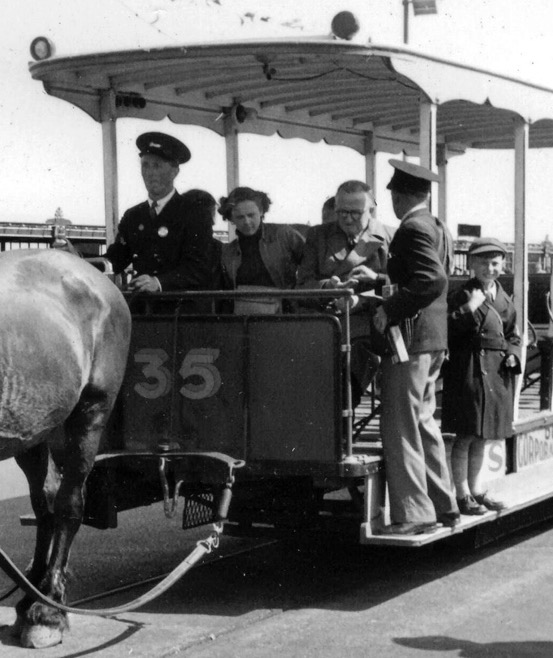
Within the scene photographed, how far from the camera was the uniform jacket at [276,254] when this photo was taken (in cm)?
697

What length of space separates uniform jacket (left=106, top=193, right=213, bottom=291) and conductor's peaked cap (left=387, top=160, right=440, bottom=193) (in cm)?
107

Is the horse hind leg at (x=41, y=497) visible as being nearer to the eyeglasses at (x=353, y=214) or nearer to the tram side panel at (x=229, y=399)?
the tram side panel at (x=229, y=399)

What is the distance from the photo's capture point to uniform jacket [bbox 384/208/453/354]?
6.16 meters

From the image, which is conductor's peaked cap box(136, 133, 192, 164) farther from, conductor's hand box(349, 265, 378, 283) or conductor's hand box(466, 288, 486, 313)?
conductor's hand box(466, 288, 486, 313)

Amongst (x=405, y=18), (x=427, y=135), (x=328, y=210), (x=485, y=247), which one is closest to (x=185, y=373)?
(x=427, y=135)

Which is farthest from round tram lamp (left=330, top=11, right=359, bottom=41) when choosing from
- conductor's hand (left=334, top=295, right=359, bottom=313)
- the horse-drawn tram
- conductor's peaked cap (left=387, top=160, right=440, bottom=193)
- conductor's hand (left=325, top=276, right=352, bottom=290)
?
conductor's hand (left=334, top=295, right=359, bottom=313)

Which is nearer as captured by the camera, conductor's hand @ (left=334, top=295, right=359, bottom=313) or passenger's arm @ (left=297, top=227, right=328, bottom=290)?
conductor's hand @ (left=334, top=295, right=359, bottom=313)

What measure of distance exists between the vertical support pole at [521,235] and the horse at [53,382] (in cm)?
290

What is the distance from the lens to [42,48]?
7.03 metres

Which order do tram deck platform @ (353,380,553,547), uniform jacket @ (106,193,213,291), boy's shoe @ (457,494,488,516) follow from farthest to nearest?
boy's shoe @ (457,494,488,516) → uniform jacket @ (106,193,213,291) → tram deck platform @ (353,380,553,547)

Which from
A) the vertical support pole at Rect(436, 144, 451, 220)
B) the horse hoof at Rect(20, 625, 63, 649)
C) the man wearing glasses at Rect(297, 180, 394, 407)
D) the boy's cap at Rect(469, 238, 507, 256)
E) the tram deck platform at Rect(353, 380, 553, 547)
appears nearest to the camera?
the horse hoof at Rect(20, 625, 63, 649)

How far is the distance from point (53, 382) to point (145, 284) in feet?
4.17

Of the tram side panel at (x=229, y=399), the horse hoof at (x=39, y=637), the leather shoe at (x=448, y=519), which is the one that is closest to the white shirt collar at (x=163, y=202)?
the tram side panel at (x=229, y=399)

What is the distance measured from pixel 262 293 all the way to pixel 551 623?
209cm
